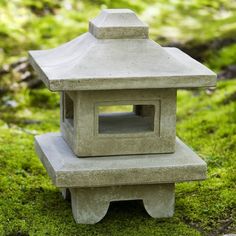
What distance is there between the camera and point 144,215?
6.22m

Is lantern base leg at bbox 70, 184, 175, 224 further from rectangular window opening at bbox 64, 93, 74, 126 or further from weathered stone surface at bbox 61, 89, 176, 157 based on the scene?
rectangular window opening at bbox 64, 93, 74, 126

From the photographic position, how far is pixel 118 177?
571 cm

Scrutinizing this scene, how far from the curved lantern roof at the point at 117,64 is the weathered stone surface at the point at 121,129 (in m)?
0.25

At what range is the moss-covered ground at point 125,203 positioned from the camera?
5.96 meters

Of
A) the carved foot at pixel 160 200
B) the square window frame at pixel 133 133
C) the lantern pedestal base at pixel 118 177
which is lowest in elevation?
the carved foot at pixel 160 200

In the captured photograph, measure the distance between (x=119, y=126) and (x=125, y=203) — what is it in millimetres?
795

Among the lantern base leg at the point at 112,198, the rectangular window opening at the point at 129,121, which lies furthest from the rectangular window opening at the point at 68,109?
the lantern base leg at the point at 112,198

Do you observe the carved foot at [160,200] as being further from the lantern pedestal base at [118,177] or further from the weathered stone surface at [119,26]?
the weathered stone surface at [119,26]

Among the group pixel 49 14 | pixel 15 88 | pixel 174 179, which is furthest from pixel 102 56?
pixel 49 14

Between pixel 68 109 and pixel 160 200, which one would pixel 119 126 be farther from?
pixel 160 200

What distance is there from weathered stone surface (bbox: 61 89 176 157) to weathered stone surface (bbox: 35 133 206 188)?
8 centimetres

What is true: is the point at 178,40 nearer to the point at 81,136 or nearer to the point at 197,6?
the point at 197,6

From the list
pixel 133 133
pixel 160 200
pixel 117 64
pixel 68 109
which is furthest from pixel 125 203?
pixel 117 64

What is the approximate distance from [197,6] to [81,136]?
9294 mm
